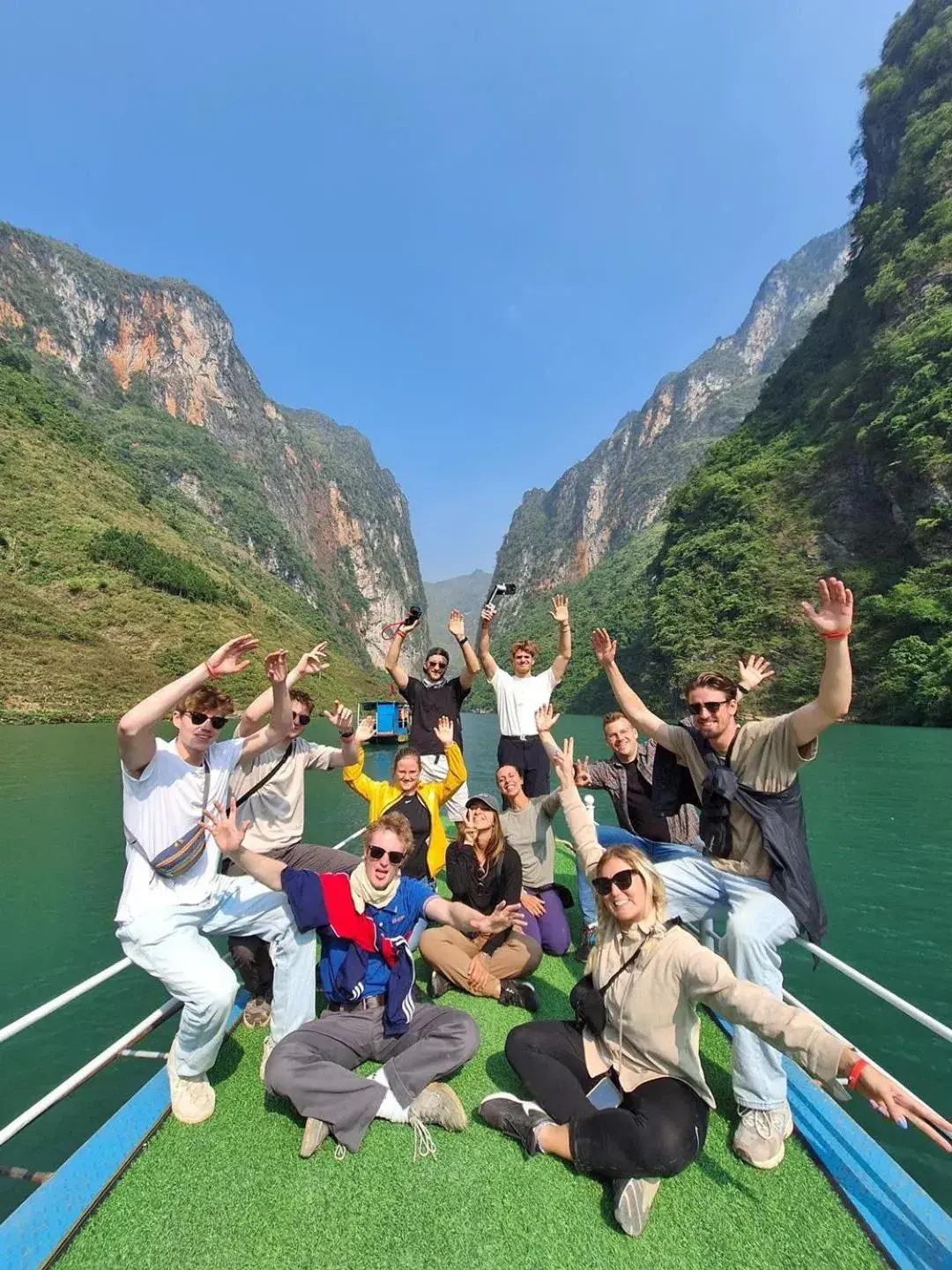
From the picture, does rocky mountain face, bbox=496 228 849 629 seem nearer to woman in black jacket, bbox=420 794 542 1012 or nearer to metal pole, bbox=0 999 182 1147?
woman in black jacket, bbox=420 794 542 1012

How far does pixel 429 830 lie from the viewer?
4742 mm

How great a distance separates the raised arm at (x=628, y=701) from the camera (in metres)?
3.35

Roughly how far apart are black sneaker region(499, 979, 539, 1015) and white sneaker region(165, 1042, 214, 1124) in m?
1.77

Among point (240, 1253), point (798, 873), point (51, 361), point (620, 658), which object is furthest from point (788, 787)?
point (51, 361)

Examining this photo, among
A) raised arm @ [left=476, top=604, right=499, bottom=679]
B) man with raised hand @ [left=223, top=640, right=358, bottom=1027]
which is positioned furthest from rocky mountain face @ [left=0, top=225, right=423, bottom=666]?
man with raised hand @ [left=223, top=640, right=358, bottom=1027]

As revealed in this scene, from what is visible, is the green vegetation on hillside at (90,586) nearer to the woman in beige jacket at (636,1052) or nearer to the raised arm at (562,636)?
the raised arm at (562,636)

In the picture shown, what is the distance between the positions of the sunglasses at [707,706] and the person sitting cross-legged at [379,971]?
134 centimetres

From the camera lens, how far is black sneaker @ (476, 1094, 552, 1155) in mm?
2414

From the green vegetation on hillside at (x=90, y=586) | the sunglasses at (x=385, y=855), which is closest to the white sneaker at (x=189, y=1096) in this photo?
the sunglasses at (x=385, y=855)

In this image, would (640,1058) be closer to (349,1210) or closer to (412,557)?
(349,1210)

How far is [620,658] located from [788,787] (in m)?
59.8

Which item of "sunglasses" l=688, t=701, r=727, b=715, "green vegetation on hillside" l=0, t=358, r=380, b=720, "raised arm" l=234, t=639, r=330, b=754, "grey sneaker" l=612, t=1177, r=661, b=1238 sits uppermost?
"green vegetation on hillside" l=0, t=358, r=380, b=720

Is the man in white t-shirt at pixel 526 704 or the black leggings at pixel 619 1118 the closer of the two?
the black leggings at pixel 619 1118

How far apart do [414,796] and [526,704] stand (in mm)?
1288
